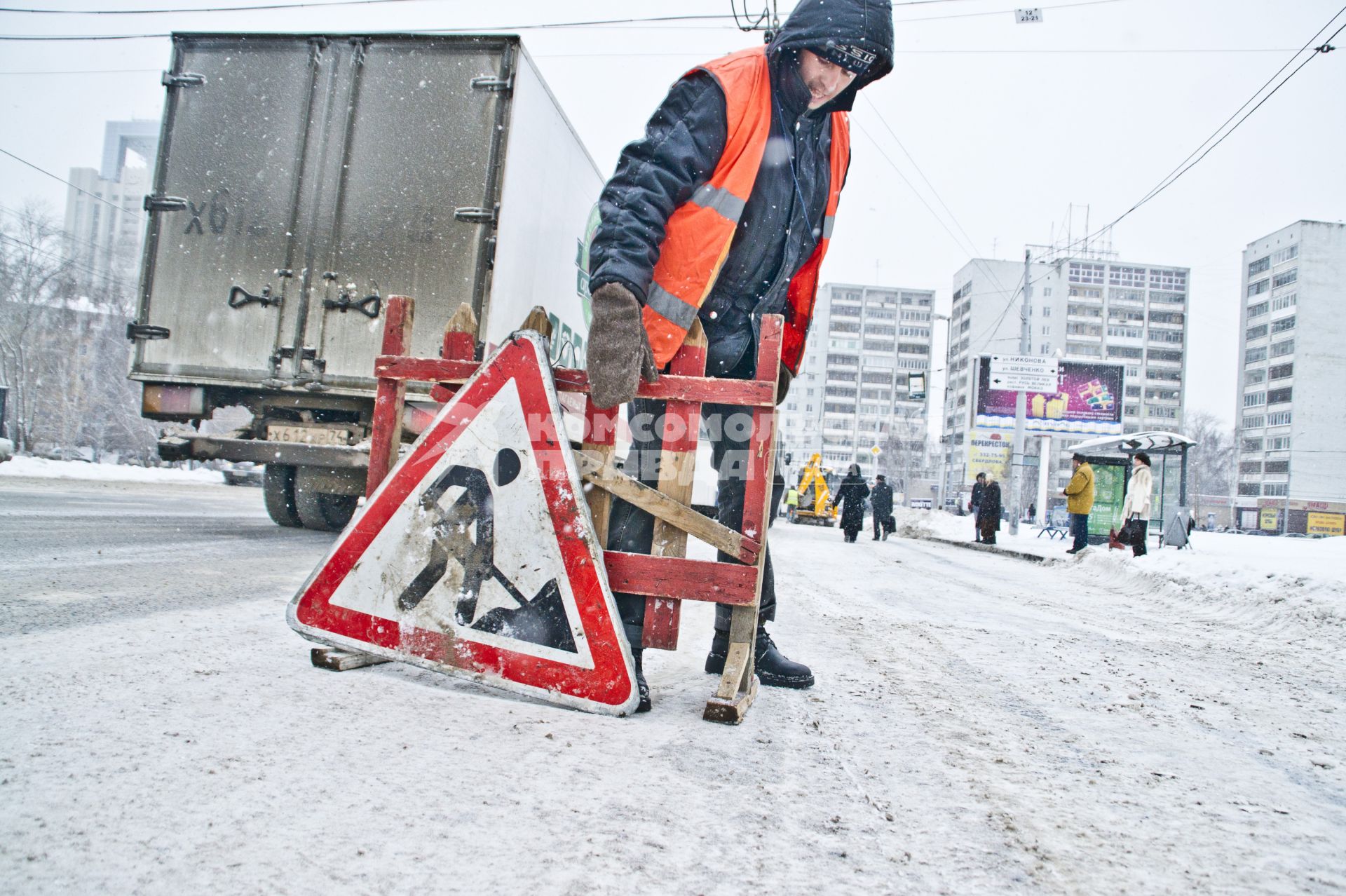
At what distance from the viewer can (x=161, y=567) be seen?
4301 millimetres

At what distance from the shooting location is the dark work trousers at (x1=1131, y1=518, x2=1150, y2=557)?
11883 mm

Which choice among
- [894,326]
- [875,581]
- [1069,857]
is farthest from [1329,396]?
[1069,857]

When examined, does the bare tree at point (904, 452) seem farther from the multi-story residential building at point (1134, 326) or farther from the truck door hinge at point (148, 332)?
the truck door hinge at point (148, 332)

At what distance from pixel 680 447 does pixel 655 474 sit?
0.45 ft

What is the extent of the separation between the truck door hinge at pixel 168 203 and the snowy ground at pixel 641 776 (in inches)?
151

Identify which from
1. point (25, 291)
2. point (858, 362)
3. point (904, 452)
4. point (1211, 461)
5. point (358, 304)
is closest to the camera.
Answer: point (358, 304)

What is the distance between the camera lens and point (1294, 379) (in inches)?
3287

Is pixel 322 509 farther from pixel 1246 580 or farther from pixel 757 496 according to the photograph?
pixel 1246 580

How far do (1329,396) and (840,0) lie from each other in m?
103

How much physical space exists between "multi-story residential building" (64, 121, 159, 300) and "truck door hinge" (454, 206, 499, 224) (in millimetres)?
2328

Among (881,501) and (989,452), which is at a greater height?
(989,452)

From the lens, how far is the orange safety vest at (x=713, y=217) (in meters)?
2.31

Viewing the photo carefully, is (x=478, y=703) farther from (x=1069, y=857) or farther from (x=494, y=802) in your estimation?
(x=1069, y=857)

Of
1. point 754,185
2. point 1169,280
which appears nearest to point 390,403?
point 754,185
